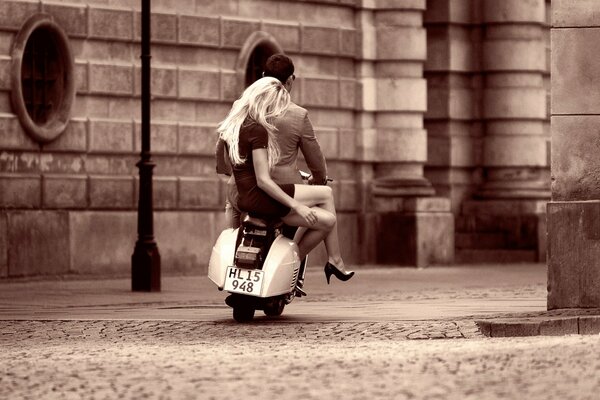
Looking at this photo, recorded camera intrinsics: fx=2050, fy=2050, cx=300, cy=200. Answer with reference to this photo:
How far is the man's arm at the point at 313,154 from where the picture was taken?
1423cm

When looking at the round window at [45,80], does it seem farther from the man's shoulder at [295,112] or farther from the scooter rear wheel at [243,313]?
the scooter rear wheel at [243,313]

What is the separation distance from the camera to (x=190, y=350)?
38.4ft

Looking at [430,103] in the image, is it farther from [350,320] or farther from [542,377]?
[542,377]

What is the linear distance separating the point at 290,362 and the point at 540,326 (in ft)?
8.21

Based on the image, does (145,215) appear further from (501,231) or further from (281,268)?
(501,231)

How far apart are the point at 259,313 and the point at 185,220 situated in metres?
8.32

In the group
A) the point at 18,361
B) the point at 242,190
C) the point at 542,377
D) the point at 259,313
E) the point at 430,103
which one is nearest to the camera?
the point at 542,377

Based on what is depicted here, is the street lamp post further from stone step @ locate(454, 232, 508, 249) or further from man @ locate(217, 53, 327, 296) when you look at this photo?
stone step @ locate(454, 232, 508, 249)

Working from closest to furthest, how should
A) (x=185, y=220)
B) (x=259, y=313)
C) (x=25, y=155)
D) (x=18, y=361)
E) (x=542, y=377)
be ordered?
(x=542, y=377)
(x=18, y=361)
(x=259, y=313)
(x=25, y=155)
(x=185, y=220)

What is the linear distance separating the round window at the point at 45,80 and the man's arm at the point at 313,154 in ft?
24.7

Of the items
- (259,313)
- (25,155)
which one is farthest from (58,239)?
(259,313)

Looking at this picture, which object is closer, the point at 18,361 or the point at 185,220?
the point at 18,361

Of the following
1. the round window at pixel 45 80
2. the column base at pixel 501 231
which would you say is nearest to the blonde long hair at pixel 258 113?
the round window at pixel 45 80

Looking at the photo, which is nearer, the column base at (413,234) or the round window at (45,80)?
the round window at (45,80)
